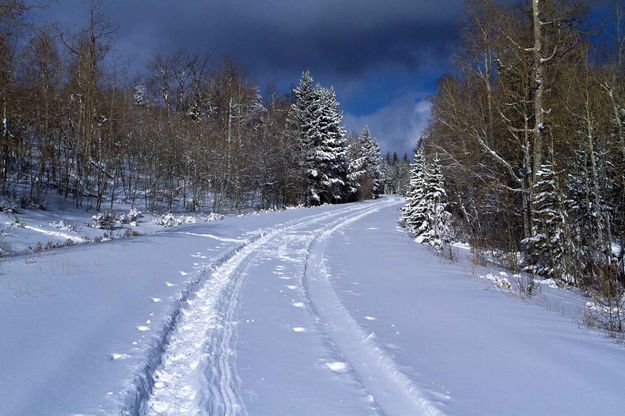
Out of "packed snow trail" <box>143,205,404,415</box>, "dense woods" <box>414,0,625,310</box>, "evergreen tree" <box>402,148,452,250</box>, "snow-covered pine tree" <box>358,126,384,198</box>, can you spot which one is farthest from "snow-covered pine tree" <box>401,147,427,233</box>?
"snow-covered pine tree" <box>358,126,384,198</box>

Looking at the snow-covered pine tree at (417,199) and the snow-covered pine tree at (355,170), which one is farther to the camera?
the snow-covered pine tree at (355,170)

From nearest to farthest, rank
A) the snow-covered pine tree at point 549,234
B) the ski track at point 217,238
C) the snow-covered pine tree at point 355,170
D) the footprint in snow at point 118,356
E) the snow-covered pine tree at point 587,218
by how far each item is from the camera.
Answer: the footprint in snow at point 118,356, the snow-covered pine tree at point 549,234, the snow-covered pine tree at point 587,218, the ski track at point 217,238, the snow-covered pine tree at point 355,170

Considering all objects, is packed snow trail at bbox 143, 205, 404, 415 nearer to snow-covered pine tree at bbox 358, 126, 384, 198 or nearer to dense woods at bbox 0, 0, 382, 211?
dense woods at bbox 0, 0, 382, 211

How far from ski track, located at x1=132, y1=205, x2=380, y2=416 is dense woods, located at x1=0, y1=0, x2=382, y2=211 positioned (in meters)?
9.43

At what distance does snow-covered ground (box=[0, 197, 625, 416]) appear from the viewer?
3424mm

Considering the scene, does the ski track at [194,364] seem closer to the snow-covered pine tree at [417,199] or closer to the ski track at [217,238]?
the ski track at [217,238]

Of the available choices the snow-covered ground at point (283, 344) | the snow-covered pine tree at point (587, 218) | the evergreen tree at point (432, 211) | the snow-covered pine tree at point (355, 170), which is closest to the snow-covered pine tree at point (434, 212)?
the evergreen tree at point (432, 211)

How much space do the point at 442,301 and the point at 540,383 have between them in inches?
121

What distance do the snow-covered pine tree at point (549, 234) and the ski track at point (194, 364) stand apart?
8.27 m

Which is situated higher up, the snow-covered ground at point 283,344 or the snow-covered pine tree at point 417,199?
the snow-covered pine tree at point 417,199

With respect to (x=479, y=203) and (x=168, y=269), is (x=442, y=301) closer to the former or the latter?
(x=168, y=269)

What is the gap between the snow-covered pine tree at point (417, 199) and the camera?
53.9 ft

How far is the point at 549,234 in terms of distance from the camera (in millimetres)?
10406

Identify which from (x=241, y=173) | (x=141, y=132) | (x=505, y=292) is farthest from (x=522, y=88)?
(x=141, y=132)
